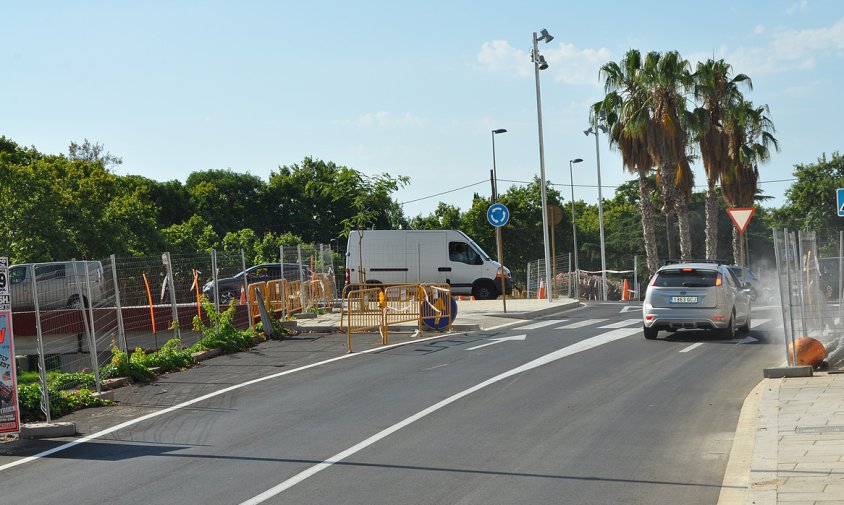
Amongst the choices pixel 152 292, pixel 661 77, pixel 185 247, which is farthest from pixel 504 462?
pixel 185 247

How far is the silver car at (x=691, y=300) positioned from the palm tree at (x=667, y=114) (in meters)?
22.9

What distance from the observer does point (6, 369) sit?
1106 cm

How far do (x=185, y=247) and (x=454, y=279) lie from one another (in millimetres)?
28696

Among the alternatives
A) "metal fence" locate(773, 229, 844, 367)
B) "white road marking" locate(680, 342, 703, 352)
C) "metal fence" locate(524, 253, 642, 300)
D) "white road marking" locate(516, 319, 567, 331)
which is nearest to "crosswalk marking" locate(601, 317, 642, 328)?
"white road marking" locate(516, 319, 567, 331)

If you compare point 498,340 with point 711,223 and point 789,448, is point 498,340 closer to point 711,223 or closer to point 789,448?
point 789,448

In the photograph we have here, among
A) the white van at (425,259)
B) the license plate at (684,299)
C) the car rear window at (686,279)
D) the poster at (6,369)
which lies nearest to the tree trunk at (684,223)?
the white van at (425,259)

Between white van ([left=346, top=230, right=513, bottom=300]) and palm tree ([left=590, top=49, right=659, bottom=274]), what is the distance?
996 cm

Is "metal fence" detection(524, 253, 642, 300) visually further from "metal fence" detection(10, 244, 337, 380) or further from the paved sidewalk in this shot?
the paved sidewalk

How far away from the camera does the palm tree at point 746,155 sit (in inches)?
1845

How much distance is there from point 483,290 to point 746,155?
17.9m

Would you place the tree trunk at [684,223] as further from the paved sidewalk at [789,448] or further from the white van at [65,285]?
the paved sidewalk at [789,448]

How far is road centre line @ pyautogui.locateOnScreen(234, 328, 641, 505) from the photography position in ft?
26.4

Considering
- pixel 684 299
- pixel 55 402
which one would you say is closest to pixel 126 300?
pixel 55 402

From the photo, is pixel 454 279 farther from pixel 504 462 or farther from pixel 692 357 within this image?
pixel 504 462
